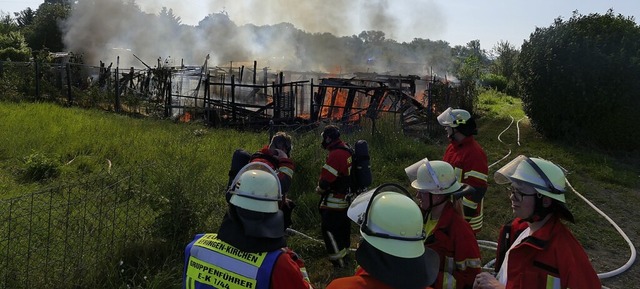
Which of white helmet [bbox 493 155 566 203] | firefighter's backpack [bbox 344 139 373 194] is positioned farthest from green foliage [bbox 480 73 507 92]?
white helmet [bbox 493 155 566 203]

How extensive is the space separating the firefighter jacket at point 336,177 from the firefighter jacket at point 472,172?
122 centimetres

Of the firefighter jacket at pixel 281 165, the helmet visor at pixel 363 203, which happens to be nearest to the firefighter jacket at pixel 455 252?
the helmet visor at pixel 363 203

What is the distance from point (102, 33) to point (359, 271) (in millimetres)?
42880

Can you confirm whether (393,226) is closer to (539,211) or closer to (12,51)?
(539,211)

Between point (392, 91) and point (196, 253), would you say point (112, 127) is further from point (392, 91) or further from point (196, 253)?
point (196, 253)

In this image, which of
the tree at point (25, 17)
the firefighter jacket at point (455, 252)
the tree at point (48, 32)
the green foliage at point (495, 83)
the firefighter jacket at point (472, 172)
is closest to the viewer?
the firefighter jacket at point (455, 252)

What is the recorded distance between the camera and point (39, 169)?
7520mm

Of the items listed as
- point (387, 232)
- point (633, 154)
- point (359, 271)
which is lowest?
point (633, 154)

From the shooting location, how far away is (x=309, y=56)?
45.5 m

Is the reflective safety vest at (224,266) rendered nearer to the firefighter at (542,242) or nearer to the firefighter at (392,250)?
the firefighter at (392,250)

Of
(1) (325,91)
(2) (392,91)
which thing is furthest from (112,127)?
(2) (392,91)

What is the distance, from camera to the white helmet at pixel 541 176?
7.79 ft

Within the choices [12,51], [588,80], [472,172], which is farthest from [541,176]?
[12,51]

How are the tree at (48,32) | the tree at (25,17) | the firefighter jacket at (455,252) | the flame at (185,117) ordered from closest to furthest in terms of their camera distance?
the firefighter jacket at (455,252), the flame at (185,117), the tree at (48,32), the tree at (25,17)
